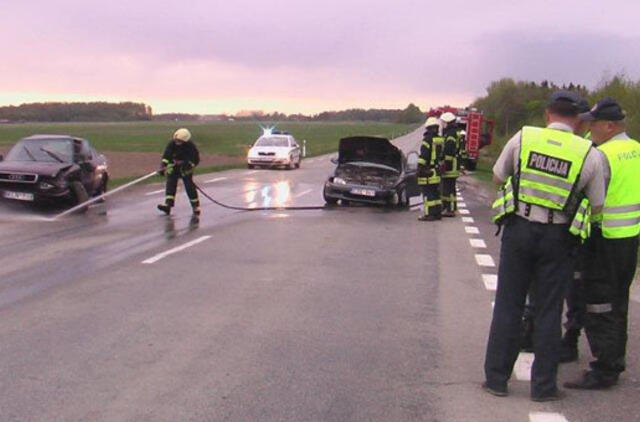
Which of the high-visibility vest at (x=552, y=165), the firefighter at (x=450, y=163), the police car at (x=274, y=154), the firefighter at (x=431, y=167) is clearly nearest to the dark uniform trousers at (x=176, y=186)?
the firefighter at (x=431, y=167)

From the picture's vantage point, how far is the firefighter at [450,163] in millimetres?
14664

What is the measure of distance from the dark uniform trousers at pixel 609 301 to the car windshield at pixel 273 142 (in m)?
28.5

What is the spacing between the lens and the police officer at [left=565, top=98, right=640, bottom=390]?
4887 mm

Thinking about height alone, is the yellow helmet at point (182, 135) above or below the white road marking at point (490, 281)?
above

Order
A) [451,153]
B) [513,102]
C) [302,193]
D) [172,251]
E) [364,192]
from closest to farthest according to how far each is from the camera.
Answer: [172,251] → [451,153] → [364,192] → [302,193] → [513,102]

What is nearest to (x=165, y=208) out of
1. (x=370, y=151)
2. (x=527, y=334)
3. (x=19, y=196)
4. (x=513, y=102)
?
(x=19, y=196)

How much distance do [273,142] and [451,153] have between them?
19.4m

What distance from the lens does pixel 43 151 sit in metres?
15.3

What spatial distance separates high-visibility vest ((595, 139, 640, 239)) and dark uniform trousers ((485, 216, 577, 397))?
0.55m

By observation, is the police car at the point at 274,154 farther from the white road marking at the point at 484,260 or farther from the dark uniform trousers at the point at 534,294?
the dark uniform trousers at the point at 534,294

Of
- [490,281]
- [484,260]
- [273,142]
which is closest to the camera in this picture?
[490,281]

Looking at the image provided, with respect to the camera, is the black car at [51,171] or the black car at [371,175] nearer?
the black car at [51,171]

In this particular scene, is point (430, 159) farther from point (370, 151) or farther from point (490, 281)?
point (490, 281)

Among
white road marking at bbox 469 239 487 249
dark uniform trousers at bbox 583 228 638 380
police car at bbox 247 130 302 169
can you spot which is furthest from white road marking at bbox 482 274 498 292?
police car at bbox 247 130 302 169
